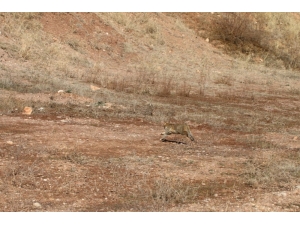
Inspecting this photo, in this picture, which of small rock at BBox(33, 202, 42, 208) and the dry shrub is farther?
the dry shrub

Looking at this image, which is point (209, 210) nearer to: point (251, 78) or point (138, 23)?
point (251, 78)

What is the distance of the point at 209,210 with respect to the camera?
520cm

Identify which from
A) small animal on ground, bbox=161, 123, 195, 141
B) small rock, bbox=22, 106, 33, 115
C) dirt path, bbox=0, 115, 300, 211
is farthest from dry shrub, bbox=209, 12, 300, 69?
dirt path, bbox=0, 115, 300, 211

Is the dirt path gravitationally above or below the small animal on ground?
below

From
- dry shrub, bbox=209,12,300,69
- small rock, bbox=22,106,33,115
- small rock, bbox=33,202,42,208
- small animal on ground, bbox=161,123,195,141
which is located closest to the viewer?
small rock, bbox=33,202,42,208

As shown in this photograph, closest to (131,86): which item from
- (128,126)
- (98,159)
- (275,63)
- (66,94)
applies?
(66,94)

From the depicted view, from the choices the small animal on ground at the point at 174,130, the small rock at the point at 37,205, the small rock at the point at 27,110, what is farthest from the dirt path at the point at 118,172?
the small rock at the point at 27,110

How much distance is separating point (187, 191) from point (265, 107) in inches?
337

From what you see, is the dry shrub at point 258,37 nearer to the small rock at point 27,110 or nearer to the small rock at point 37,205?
the small rock at point 27,110

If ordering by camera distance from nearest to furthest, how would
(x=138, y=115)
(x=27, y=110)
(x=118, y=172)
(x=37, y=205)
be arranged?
(x=37, y=205) < (x=118, y=172) < (x=27, y=110) < (x=138, y=115)

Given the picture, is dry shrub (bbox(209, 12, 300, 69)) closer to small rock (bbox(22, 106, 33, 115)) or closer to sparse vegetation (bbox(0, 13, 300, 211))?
sparse vegetation (bbox(0, 13, 300, 211))

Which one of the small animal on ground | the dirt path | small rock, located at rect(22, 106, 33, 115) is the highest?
the small animal on ground

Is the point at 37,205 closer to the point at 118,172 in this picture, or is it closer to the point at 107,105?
the point at 118,172

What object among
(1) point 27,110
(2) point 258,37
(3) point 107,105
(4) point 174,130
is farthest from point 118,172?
(2) point 258,37
